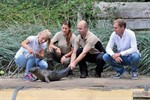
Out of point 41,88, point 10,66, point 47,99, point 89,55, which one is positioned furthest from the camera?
point 10,66

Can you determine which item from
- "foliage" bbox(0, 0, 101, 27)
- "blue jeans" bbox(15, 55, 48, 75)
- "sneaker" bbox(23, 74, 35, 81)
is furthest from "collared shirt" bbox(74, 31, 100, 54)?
"foliage" bbox(0, 0, 101, 27)

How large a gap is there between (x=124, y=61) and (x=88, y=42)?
648 millimetres

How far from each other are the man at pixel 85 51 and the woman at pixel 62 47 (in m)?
0.21

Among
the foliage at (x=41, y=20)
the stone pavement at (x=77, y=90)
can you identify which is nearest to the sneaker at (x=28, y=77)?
the stone pavement at (x=77, y=90)

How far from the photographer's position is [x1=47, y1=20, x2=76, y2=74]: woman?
24.5 feet

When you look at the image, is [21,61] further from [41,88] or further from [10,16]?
[10,16]

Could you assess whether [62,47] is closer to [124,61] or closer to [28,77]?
[28,77]

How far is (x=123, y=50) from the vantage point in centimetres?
706

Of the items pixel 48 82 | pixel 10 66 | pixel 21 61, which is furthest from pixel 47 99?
pixel 10 66

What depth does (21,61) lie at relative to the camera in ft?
23.4

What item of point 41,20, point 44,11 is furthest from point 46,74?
point 44,11

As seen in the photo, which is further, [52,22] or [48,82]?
[52,22]

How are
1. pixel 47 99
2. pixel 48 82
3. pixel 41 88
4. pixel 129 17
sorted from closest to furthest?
pixel 47 99 < pixel 41 88 < pixel 48 82 < pixel 129 17

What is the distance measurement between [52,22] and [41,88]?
371cm
